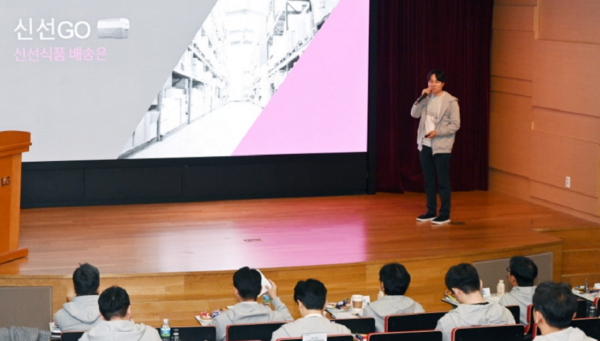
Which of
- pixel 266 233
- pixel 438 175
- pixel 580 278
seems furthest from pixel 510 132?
pixel 266 233

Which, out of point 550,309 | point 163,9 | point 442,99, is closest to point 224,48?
point 163,9

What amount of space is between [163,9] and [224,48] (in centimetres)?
70

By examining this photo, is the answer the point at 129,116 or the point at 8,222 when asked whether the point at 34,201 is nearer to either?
the point at 129,116

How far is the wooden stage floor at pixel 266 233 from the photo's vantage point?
6109 mm

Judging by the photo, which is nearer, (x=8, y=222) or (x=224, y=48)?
(x=8, y=222)

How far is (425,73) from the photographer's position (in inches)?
347

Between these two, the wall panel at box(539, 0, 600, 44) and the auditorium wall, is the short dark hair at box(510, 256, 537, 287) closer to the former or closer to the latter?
the auditorium wall

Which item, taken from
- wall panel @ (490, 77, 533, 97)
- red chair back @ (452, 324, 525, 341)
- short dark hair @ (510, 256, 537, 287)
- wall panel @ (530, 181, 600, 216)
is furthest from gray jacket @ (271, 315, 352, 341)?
wall panel @ (490, 77, 533, 97)

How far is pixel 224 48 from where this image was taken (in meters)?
8.18

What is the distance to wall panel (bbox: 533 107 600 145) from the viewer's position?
24.6 feet

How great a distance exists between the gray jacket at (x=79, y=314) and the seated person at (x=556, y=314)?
7.58 feet

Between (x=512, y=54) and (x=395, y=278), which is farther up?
(x=512, y=54)

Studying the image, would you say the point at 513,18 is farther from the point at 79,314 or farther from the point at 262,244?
the point at 79,314

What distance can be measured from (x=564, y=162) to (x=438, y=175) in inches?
54.4
